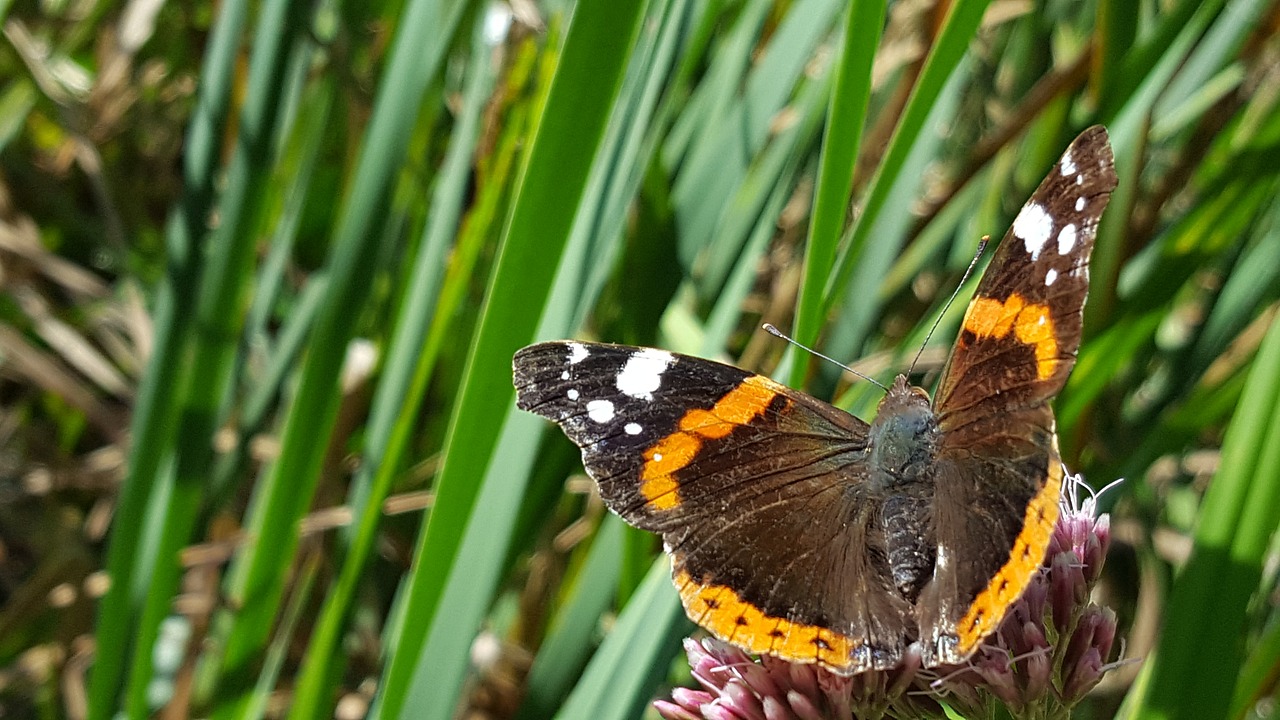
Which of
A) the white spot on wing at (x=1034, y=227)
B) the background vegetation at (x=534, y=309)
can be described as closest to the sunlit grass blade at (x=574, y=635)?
the background vegetation at (x=534, y=309)

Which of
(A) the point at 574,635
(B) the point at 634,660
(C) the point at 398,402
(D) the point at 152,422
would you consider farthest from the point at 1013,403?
(D) the point at 152,422

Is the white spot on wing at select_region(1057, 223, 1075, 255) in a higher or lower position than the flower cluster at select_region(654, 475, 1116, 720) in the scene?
higher

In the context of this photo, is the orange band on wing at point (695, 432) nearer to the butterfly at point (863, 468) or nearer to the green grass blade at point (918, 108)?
the butterfly at point (863, 468)

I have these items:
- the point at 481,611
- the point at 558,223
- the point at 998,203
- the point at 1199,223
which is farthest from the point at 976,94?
the point at 481,611

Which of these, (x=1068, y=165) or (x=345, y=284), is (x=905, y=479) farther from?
(x=345, y=284)

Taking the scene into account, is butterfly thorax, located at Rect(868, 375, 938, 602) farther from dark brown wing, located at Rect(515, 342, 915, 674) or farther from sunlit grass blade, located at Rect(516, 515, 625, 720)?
sunlit grass blade, located at Rect(516, 515, 625, 720)

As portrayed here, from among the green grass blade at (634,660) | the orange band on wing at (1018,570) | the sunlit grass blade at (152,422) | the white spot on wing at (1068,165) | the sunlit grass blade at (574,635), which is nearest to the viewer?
the orange band on wing at (1018,570)

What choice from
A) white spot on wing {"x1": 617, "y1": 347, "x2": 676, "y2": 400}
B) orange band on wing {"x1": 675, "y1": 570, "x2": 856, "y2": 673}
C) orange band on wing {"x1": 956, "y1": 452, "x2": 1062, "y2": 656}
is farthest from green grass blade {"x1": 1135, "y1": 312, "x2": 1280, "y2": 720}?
white spot on wing {"x1": 617, "y1": 347, "x2": 676, "y2": 400}
